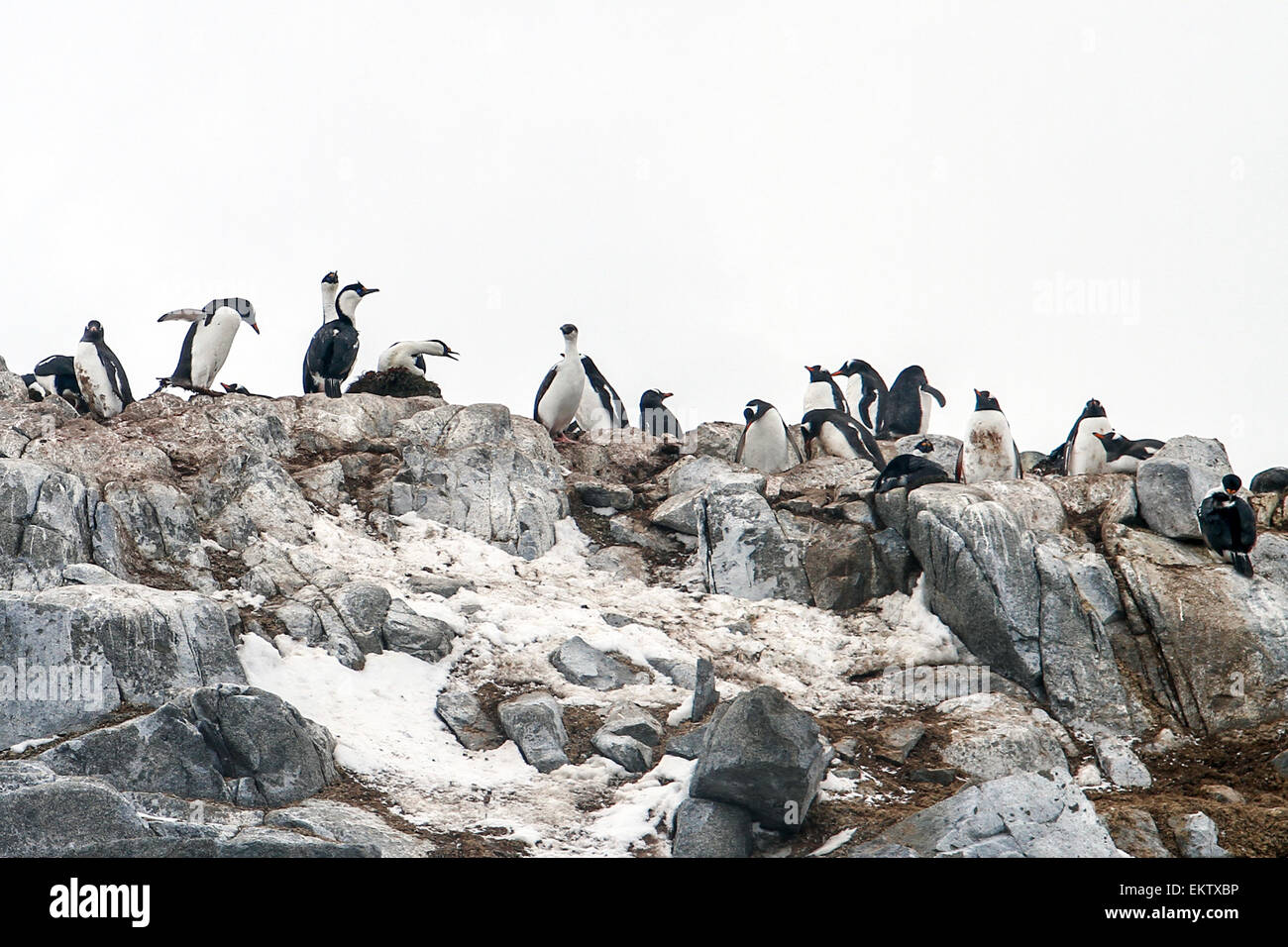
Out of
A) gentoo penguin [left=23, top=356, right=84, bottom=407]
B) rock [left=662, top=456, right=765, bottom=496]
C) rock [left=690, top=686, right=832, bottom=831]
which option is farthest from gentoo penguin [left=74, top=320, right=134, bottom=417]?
rock [left=690, top=686, right=832, bottom=831]

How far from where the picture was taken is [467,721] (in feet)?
34.2

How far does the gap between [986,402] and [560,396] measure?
6.51 metres

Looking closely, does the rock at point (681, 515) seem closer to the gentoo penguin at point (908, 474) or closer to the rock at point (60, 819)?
the gentoo penguin at point (908, 474)

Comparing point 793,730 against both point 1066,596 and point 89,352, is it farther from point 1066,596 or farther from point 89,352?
point 89,352

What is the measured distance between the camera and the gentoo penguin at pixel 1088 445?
1697 centimetres

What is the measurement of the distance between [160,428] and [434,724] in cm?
668

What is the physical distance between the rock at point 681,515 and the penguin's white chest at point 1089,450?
5474 millimetres

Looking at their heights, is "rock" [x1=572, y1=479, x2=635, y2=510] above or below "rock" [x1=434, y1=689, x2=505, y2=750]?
above

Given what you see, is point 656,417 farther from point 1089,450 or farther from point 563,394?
point 1089,450

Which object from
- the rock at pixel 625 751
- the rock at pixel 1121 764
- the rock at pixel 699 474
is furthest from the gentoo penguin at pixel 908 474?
the rock at pixel 625 751

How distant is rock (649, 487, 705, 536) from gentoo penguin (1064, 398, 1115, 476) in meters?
5.30

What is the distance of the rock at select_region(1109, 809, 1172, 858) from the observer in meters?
8.26

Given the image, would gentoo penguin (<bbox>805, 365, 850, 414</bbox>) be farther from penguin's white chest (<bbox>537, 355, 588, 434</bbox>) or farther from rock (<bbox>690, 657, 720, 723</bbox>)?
rock (<bbox>690, 657, 720, 723</bbox>)

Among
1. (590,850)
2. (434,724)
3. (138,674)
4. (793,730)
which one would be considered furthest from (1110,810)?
(138,674)
